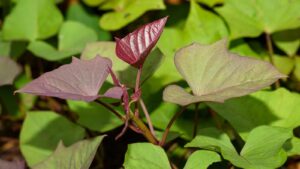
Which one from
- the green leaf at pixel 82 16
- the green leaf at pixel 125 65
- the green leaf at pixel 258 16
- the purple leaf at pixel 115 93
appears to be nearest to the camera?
the purple leaf at pixel 115 93

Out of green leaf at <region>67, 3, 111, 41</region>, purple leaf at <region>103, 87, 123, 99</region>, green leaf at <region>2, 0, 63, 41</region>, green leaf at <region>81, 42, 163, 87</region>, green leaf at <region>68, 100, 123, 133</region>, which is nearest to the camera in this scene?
purple leaf at <region>103, 87, 123, 99</region>

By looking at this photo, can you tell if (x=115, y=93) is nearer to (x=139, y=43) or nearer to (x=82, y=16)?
(x=139, y=43)

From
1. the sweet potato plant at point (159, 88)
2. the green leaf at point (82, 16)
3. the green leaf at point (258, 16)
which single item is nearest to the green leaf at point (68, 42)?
the sweet potato plant at point (159, 88)

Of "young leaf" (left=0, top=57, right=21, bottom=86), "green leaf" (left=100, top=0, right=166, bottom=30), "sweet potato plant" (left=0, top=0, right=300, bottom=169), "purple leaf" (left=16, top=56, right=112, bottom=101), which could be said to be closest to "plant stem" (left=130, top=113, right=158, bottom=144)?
"sweet potato plant" (left=0, top=0, right=300, bottom=169)

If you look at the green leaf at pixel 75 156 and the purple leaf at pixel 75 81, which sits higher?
the purple leaf at pixel 75 81

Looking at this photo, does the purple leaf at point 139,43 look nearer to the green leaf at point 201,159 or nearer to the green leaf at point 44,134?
the green leaf at point 201,159

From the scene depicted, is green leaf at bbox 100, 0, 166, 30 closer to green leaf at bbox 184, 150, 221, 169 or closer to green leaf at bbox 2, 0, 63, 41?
green leaf at bbox 2, 0, 63, 41

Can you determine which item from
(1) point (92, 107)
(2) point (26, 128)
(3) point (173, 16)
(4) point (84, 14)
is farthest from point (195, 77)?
(4) point (84, 14)
